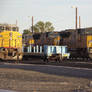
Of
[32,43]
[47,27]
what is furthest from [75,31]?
[47,27]

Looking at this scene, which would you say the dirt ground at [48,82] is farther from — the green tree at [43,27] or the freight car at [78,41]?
the green tree at [43,27]

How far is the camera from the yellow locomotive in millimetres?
21781

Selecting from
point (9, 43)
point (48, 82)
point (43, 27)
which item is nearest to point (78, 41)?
point (9, 43)

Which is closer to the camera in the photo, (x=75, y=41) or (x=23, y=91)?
(x=23, y=91)

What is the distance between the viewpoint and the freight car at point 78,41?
80.5 ft

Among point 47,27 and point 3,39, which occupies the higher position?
point 47,27

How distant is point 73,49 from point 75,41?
3.32 feet

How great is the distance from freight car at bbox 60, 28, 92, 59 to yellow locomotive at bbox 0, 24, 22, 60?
6.67 metres

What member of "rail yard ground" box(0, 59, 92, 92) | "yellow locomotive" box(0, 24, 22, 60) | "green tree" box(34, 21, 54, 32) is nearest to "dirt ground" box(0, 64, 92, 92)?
"rail yard ground" box(0, 59, 92, 92)

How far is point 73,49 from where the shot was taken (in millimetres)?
26000

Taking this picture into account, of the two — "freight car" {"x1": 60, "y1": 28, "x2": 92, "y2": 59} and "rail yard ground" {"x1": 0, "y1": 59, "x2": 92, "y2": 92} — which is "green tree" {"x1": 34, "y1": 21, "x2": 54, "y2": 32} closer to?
"freight car" {"x1": 60, "y1": 28, "x2": 92, "y2": 59}

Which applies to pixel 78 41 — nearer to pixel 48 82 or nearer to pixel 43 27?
pixel 48 82

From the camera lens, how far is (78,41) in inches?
1018

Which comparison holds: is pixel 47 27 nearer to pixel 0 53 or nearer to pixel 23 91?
pixel 0 53
